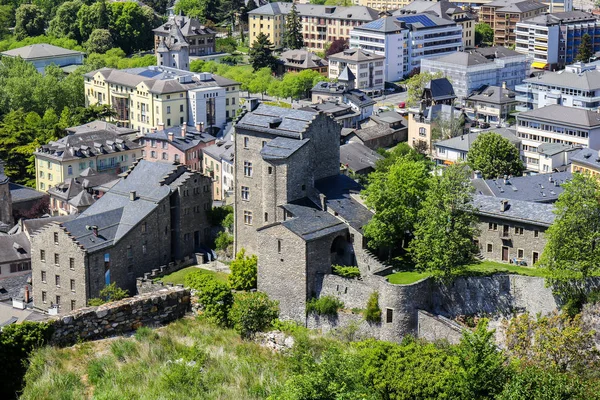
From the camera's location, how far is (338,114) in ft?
402

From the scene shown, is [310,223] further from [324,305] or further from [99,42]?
[99,42]

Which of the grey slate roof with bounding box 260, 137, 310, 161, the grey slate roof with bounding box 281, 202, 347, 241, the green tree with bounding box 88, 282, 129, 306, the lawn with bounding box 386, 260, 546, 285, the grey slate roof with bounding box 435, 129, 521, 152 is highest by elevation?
the grey slate roof with bounding box 260, 137, 310, 161

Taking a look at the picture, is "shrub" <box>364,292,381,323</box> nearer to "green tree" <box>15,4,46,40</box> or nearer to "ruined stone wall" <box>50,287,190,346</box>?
"ruined stone wall" <box>50,287,190,346</box>

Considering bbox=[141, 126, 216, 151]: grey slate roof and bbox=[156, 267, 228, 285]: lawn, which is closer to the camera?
bbox=[156, 267, 228, 285]: lawn

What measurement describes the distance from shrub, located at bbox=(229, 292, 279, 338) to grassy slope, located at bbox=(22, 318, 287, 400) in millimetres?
15496

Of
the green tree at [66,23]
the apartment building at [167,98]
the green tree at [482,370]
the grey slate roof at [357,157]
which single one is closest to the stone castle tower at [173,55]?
the apartment building at [167,98]

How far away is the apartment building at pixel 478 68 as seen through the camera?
14038cm

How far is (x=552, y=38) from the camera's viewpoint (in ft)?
538

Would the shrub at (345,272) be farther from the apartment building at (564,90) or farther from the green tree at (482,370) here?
the apartment building at (564,90)

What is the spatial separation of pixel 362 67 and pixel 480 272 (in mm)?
98337

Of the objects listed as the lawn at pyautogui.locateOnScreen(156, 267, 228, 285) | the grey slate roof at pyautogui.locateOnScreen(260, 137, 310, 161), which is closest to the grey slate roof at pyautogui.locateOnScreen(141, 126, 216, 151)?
the lawn at pyautogui.locateOnScreen(156, 267, 228, 285)

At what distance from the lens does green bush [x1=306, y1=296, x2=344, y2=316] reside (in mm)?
53312

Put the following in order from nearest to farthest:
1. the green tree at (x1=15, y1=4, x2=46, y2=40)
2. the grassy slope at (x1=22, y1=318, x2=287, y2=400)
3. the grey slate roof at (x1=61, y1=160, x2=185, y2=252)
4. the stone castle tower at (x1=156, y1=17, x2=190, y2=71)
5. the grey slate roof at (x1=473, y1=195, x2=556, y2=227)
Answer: the grassy slope at (x1=22, y1=318, x2=287, y2=400)
the grey slate roof at (x1=473, y1=195, x2=556, y2=227)
the grey slate roof at (x1=61, y1=160, x2=185, y2=252)
the stone castle tower at (x1=156, y1=17, x2=190, y2=71)
the green tree at (x1=15, y1=4, x2=46, y2=40)

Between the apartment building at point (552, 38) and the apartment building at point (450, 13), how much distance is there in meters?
9.96
